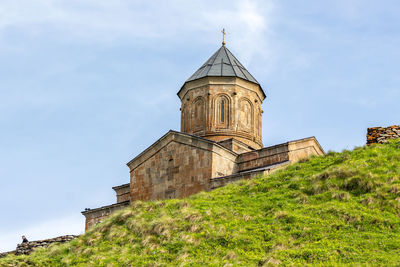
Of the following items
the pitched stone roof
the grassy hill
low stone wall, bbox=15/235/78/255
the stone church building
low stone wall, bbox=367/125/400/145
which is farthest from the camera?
the pitched stone roof

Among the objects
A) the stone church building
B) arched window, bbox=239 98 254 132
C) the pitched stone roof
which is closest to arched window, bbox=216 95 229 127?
the stone church building

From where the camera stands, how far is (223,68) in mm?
23594

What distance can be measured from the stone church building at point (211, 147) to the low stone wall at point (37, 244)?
3.55m

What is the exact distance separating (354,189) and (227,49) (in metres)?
11.7

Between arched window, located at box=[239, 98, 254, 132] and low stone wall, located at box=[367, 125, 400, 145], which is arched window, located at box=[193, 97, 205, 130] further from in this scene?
low stone wall, located at box=[367, 125, 400, 145]

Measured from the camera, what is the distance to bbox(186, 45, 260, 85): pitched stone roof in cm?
2323

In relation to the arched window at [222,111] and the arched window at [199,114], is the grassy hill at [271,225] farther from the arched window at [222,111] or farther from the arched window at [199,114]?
the arched window at [199,114]

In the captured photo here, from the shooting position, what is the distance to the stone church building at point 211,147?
→ 64.8 ft

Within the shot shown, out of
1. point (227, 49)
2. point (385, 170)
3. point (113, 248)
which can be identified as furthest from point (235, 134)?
point (113, 248)

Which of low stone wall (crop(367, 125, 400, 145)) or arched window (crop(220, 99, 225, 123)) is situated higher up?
arched window (crop(220, 99, 225, 123))

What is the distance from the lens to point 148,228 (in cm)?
1469

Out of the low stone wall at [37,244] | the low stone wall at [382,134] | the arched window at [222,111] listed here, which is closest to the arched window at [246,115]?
the arched window at [222,111]

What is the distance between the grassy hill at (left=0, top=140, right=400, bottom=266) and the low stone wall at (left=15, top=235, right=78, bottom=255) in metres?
1.17

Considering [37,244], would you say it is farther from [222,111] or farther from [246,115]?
[246,115]
